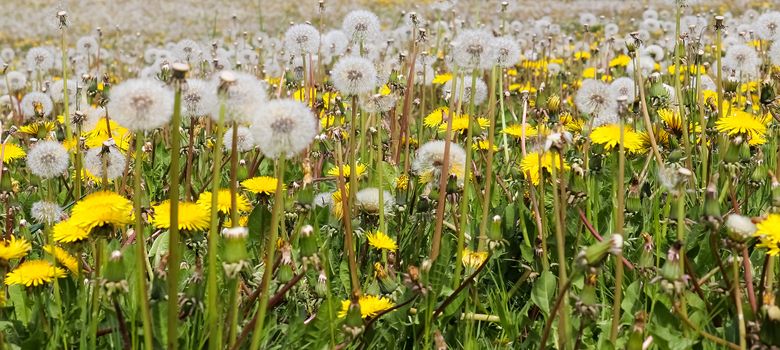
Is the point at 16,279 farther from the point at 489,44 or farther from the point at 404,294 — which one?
the point at 489,44

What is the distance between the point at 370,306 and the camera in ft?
4.79

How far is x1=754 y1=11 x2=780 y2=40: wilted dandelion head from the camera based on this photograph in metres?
2.99

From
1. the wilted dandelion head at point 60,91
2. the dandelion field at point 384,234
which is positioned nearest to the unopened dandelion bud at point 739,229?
the dandelion field at point 384,234

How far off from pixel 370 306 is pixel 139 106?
22.8 inches

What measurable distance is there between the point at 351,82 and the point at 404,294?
519 mm

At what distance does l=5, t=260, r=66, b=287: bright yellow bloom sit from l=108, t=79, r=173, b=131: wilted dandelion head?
43 centimetres

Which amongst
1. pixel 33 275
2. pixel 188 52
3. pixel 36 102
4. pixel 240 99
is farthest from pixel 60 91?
pixel 240 99

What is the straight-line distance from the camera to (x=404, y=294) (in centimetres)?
150

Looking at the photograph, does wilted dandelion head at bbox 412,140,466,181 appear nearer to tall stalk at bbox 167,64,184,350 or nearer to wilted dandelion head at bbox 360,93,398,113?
wilted dandelion head at bbox 360,93,398,113

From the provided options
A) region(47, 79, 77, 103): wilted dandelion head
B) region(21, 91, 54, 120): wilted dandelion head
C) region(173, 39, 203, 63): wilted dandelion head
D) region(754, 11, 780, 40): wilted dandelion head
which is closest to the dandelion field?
region(754, 11, 780, 40): wilted dandelion head

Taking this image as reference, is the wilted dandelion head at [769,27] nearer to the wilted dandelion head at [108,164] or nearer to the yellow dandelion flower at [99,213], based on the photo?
the wilted dandelion head at [108,164]

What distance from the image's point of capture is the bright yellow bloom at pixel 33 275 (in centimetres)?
140

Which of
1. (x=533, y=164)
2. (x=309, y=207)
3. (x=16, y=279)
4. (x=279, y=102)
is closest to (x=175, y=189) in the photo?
(x=279, y=102)

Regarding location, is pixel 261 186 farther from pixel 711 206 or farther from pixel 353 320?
pixel 711 206
